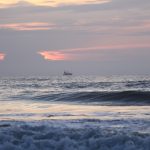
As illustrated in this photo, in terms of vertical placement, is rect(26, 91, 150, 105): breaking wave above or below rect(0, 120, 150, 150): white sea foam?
below

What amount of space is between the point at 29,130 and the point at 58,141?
51.8 inches

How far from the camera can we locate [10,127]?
1224 centimetres

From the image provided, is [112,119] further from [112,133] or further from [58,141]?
[58,141]

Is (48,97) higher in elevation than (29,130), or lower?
lower

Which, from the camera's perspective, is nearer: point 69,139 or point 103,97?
point 69,139

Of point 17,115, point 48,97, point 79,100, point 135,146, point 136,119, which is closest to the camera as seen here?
point 135,146

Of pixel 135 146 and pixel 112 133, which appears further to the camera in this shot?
pixel 112 133

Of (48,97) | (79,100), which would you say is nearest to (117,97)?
(79,100)

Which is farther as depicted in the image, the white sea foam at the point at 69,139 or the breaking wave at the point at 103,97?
the breaking wave at the point at 103,97

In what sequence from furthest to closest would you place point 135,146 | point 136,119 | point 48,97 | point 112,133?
1. point 48,97
2. point 136,119
3. point 112,133
4. point 135,146

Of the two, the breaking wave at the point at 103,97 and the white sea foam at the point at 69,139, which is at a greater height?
the white sea foam at the point at 69,139

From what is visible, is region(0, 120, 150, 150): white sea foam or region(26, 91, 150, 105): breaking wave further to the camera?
region(26, 91, 150, 105): breaking wave

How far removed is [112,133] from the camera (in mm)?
11594

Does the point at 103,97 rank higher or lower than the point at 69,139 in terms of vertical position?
lower
